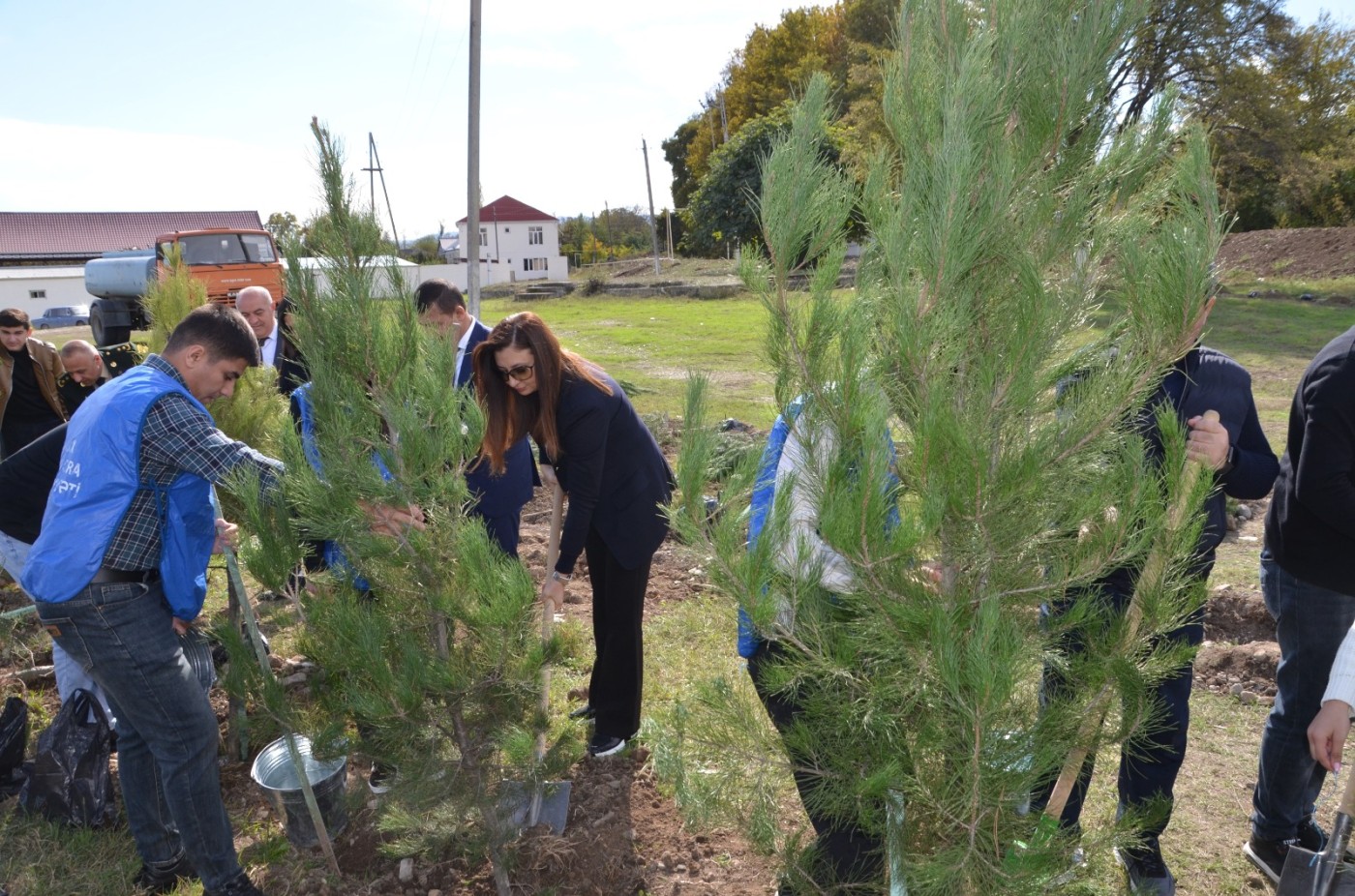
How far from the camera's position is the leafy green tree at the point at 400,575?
2.23m

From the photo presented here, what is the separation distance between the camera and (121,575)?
2.51 metres

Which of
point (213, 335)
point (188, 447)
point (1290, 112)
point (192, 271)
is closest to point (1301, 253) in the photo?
point (1290, 112)

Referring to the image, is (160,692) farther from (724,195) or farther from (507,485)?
(724,195)

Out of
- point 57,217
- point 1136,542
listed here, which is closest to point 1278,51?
point 1136,542

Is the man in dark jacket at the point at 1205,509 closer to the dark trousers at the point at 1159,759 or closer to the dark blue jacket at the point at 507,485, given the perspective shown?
the dark trousers at the point at 1159,759

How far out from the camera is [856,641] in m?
1.69

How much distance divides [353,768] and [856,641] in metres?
2.74

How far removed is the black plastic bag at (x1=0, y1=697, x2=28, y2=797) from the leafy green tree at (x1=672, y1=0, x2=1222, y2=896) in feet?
10.5

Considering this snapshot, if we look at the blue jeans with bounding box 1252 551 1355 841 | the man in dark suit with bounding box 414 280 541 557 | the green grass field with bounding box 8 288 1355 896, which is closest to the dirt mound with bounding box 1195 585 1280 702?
the green grass field with bounding box 8 288 1355 896

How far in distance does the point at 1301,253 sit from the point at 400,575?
72.2ft

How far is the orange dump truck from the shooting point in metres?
15.4

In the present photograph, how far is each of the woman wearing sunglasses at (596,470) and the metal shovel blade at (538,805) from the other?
0.52 meters

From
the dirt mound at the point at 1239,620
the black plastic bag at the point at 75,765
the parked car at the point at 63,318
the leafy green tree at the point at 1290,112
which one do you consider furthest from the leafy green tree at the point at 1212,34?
the parked car at the point at 63,318

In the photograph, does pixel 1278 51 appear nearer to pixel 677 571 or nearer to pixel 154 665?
pixel 677 571
